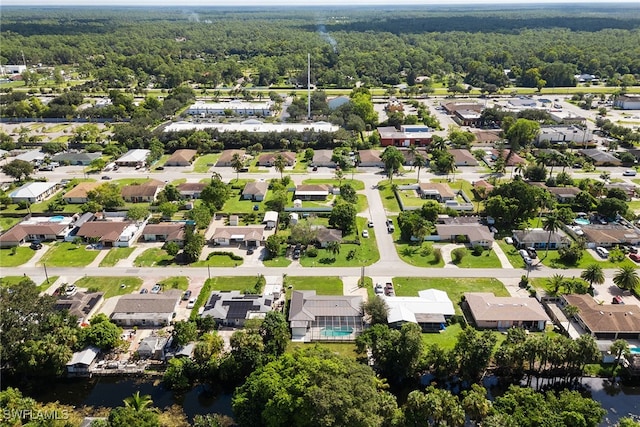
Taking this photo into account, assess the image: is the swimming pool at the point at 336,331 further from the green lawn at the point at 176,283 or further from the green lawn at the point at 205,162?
the green lawn at the point at 205,162

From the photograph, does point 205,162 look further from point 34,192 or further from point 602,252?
point 602,252

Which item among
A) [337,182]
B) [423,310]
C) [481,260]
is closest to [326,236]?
[423,310]

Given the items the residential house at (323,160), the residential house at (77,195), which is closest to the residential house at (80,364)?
the residential house at (77,195)

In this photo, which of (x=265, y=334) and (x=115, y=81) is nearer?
(x=265, y=334)

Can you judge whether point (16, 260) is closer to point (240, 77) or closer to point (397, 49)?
point (240, 77)

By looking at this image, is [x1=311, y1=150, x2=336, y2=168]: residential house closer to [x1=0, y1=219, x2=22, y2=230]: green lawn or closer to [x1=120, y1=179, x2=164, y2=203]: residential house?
[x1=120, y1=179, x2=164, y2=203]: residential house

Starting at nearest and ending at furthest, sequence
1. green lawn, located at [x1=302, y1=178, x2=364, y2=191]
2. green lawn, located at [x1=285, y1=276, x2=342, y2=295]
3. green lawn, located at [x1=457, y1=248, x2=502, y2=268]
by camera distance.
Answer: green lawn, located at [x1=285, y1=276, x2=342, y2=295] → green lawn, located at [x1=457, y1=248, x2=502, y2=268] → green lawn, located at [x1=302, y1=178, x2=364, y2=191]

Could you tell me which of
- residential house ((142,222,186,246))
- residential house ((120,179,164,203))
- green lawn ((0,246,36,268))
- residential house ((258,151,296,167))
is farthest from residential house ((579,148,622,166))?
green lawn ((0,246,36,268))

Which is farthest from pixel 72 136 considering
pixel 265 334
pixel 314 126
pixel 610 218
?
pixel 610 218
